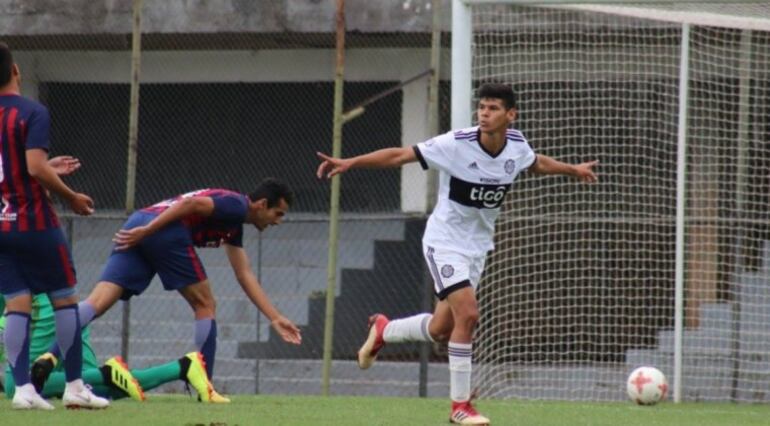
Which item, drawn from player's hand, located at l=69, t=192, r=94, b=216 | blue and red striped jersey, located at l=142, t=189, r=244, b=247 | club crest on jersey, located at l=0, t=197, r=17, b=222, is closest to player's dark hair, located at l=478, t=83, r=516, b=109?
blue and red striped jersey, located at l=142, t=189, r=244, b=247

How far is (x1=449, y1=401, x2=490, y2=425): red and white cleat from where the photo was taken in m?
8.73

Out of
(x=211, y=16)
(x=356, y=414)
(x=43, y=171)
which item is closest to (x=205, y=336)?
(x=356, y=414)

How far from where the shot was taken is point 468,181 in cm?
952

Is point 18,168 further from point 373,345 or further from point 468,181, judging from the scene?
point 373,345

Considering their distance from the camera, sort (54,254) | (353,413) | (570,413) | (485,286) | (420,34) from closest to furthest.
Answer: (54,254) → (353,413) → (570,413) → (485,286) → (420,34)

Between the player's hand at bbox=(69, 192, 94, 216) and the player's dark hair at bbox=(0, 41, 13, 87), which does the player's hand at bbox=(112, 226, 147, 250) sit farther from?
the player's dark hair at bbox=(0, 41, 13, 87)

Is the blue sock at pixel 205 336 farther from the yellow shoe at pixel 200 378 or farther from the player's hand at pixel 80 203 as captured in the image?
the player's hand at pixel 80 203

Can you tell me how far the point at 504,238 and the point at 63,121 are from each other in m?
5.83

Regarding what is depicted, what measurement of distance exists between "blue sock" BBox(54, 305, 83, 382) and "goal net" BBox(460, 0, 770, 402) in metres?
6.15

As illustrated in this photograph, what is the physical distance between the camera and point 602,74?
1534cm

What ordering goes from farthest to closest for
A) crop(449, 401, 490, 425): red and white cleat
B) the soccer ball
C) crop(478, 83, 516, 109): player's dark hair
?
the soccer ball < crop(478, 83, 516, 109): player's dark hair < crop(449, 401, 490, 425): red and white cleat

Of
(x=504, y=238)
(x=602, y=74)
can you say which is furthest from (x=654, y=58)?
(x=504, y=238)

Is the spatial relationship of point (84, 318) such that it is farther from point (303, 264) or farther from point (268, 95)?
point (268, 95)

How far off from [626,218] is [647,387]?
3558 millimetres
